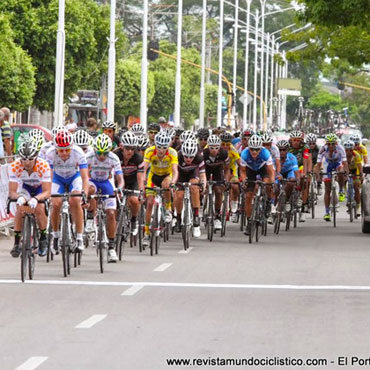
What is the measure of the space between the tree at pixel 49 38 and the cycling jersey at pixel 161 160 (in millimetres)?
29108

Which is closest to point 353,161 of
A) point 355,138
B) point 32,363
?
point 355,138

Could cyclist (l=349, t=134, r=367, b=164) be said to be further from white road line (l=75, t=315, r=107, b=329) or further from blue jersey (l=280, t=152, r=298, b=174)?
white road line (l=75, t=315, r=107, b=329)

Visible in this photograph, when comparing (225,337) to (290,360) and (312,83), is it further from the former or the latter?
(312,83)

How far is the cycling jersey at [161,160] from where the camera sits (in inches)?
895

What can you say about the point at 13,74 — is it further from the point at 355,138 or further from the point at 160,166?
the point at 160,166

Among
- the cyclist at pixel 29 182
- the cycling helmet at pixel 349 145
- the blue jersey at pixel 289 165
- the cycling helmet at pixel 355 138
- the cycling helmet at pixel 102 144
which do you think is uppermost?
the cycling helmet at pixel 355 138

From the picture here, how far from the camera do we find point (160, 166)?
22859mm

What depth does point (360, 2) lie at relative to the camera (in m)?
31.9

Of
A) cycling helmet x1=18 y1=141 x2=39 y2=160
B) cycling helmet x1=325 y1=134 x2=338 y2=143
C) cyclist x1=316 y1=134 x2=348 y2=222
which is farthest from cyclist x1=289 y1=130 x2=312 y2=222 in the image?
cycling helmet x1=18 y1=141 x2=39 y2=160

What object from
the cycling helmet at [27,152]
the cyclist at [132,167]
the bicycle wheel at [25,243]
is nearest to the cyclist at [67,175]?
the cycling helmet at [27,152]

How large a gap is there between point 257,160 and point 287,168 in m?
3.21

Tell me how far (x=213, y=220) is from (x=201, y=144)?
3.28m

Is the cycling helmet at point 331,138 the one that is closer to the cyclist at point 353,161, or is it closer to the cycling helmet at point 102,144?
the cyclist at point 353,161

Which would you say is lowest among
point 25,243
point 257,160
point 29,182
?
point 25,243
